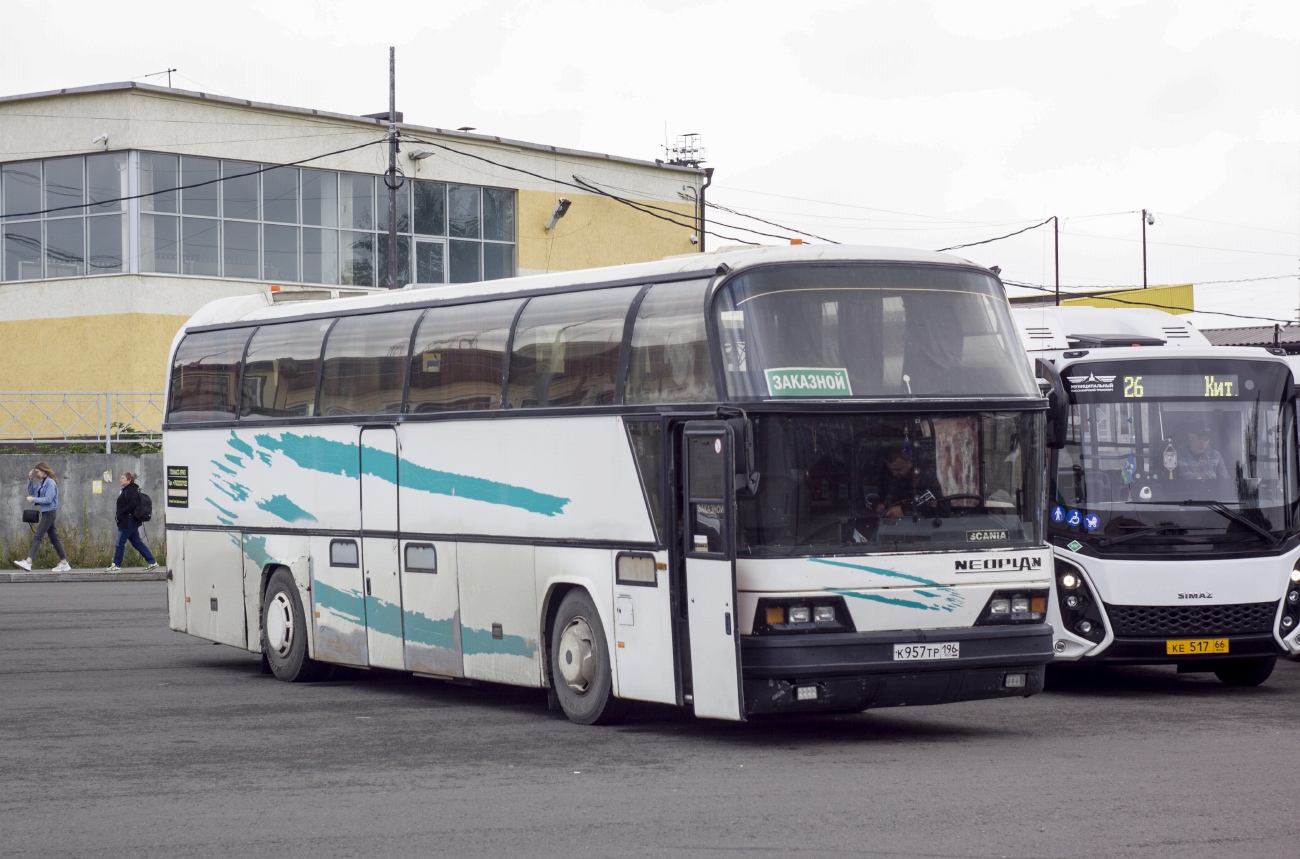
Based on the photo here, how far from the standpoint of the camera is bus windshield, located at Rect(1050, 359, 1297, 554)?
1458 cm

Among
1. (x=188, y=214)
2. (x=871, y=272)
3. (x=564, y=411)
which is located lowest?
(x=564, y=411)

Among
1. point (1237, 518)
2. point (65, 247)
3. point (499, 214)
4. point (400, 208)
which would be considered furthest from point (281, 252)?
point (1237, 518)

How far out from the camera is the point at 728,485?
437 inches

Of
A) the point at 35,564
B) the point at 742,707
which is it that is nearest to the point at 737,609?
the point at 742,707

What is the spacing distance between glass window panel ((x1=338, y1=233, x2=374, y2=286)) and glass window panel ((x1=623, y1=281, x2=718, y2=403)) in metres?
34.7

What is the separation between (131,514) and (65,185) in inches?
579

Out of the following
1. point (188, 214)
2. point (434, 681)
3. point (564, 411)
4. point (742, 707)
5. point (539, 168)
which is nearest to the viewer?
point (742, 707)

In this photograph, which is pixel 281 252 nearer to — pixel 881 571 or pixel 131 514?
pixel 131 514

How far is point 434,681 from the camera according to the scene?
54.1ft

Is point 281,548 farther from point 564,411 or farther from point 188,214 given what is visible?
point 188,214

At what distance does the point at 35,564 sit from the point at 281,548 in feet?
56.7

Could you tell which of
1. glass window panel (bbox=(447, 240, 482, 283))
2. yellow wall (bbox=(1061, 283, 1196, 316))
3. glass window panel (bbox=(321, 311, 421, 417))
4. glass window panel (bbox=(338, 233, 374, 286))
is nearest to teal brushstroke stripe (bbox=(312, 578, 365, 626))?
glass window panel (bbox=(321, 311, 421, 417))

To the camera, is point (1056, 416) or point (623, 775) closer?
point (623, 775)

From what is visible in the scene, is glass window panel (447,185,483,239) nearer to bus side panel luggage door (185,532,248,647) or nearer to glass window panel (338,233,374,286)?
glass window panel (338,233,374,286)
